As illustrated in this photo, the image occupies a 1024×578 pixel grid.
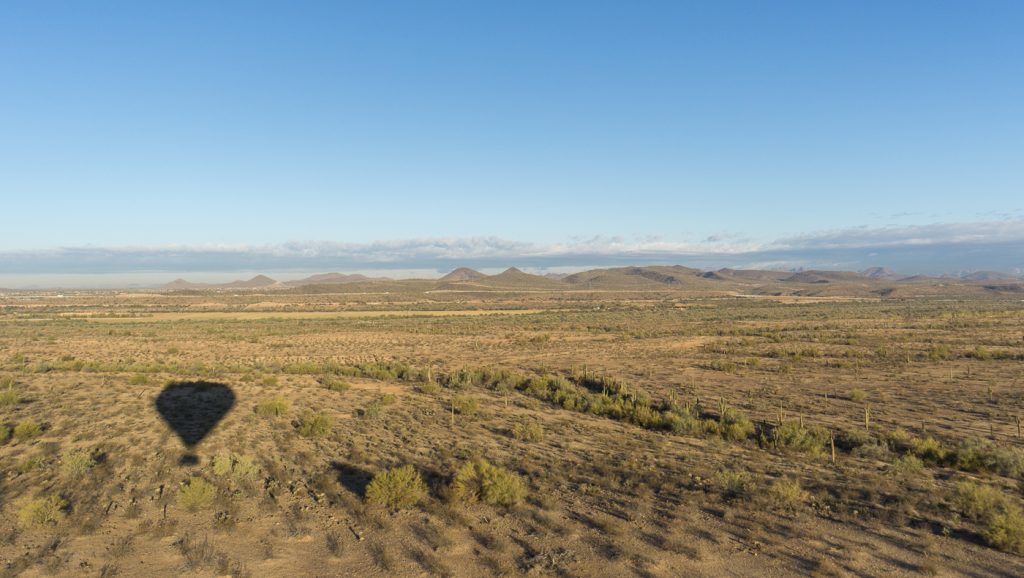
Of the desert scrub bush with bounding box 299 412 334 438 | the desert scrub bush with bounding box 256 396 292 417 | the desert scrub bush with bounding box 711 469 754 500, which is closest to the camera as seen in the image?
the desert scrub bush with bounding box 711 469 754 500

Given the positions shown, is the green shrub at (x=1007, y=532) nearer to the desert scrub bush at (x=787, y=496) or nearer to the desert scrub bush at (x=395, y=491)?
the desert scrub bush at (x=787, y=496)

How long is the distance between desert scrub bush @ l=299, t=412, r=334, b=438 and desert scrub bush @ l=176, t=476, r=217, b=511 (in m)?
4.50

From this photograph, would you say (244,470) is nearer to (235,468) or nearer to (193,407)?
(235,468)

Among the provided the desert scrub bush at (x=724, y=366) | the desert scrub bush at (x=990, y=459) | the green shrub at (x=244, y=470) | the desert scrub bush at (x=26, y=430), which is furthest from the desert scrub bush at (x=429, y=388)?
the desert scrub bush at (x=990, y=459)

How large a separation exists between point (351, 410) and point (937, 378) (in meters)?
26.0

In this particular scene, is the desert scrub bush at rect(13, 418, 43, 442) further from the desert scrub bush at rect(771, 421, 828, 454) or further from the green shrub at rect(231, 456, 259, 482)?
the desert scrub bush at rect(771, 421, 828, 454)

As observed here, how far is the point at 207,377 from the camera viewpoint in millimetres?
23922

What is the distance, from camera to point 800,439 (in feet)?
46.0

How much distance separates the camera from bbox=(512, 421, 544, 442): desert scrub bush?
1470 centimetres

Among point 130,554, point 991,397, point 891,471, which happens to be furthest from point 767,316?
point 130,554

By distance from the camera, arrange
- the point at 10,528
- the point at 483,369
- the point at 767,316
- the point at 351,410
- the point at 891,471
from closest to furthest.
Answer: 1. the point at 10,528
2. the point at 891,471
3. the point at 351,410
4. the point at 483,369
5. the point at 767,316

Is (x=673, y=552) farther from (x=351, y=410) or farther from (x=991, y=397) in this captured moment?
(x=991, y=397)

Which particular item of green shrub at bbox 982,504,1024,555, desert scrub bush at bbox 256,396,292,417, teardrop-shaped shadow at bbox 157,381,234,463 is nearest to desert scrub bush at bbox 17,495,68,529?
teardrop-shaped shadow at bbox 157,381,234,463

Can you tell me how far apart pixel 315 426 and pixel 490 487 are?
7111 millimetres
